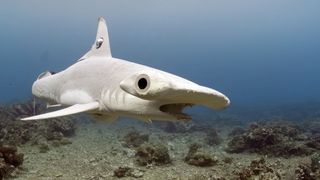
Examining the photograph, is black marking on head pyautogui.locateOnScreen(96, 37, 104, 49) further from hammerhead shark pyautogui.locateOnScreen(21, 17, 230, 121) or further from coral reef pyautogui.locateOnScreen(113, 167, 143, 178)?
coral reef pyautogui.locateOnScreen(113, 167, 143, 178)

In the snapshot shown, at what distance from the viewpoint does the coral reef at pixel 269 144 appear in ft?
42.8

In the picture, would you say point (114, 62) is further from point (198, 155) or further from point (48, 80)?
point (198, 155)

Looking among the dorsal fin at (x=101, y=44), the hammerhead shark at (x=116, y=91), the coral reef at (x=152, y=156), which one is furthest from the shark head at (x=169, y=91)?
the coral reef at (x=152, y=156)

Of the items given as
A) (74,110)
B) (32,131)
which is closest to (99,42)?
(74,110)

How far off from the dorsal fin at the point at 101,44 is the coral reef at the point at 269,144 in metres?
7.55

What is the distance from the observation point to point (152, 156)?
1130cm

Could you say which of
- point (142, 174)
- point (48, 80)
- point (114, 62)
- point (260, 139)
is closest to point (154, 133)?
point (260, 139)

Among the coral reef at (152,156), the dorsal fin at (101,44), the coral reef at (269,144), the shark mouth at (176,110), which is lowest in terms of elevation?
the coral reef at (152,156)

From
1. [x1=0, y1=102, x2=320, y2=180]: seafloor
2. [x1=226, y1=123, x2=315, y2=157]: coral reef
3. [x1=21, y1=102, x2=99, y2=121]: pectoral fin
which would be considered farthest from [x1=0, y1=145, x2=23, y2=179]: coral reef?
[x1=226, y1=123, x2=315, y2=157]: coral reef

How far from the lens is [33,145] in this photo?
13.8 meters

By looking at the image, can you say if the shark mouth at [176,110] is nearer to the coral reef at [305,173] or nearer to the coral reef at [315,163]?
the coral reef at [305,173]

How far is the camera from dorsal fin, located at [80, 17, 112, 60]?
789 cm

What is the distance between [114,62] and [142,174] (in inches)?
163

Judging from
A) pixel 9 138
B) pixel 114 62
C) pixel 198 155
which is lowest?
pixel 9 138
